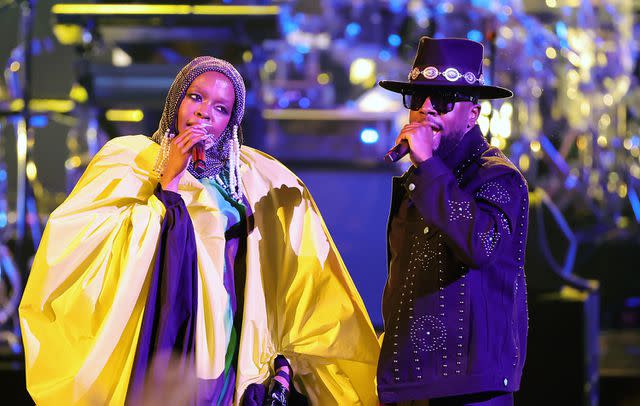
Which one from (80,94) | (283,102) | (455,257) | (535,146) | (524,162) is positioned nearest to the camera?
(455,257)

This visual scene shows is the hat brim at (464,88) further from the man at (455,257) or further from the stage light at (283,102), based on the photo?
the stage light at (283,102)

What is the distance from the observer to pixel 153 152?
232 cm

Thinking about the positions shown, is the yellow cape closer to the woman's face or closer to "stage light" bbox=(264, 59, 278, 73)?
the woman's face

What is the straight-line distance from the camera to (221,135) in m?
2.38

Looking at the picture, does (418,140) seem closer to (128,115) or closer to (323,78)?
(128,115)

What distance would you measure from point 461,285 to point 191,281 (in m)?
0.66

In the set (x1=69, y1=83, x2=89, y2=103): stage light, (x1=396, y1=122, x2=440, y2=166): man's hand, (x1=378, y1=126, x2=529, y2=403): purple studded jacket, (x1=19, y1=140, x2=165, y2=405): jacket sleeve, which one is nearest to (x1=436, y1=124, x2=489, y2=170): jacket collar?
(x1=378, y1=126, x2=529, y2=403): purple studded jacket

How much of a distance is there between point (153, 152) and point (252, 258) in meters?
0.38

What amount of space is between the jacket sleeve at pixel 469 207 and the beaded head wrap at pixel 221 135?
593mm

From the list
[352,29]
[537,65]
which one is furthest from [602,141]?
[352,29]

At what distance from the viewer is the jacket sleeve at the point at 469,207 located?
75.4 inches

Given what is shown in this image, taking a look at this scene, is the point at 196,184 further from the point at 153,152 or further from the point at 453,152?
the point at 453,152

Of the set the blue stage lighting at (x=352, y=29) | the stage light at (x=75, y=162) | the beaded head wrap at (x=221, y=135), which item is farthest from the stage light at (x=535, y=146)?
the beaded head wrap at (x=221, y=135)

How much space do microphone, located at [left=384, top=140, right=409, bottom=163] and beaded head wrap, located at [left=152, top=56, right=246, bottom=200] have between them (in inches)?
21.1
